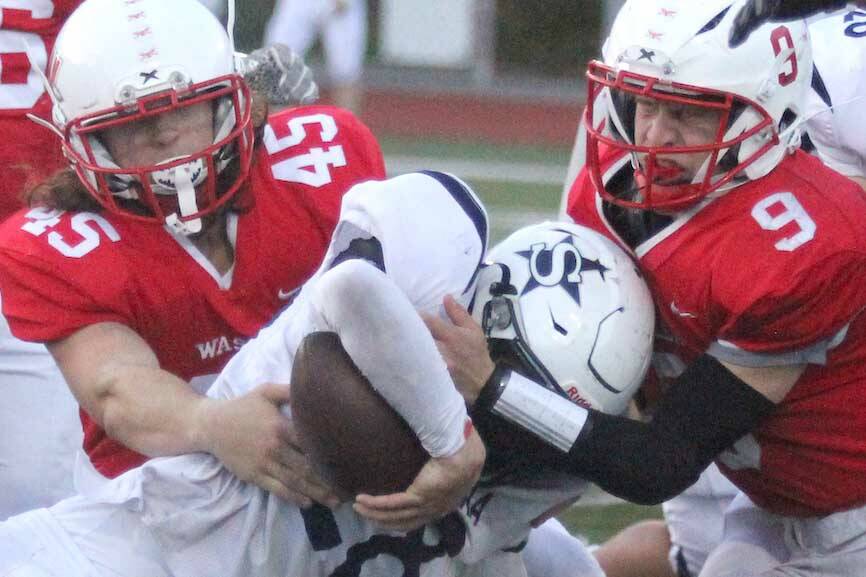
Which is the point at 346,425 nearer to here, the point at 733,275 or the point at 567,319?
the point at 567,319

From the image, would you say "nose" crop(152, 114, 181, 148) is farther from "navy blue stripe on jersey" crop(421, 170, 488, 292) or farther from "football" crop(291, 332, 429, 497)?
"football" crop(291, 332, 429, 497)

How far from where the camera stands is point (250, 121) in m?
2.57

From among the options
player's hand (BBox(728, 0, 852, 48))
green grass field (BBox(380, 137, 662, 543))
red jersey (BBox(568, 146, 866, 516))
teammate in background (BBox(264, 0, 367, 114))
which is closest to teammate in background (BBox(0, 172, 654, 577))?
red jersey (BBox(568, 146, 866, 516))

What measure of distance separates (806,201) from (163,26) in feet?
3.62

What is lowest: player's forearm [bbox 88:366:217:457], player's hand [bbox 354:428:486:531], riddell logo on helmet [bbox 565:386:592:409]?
player's forearm [bbox 88:366:217:457]

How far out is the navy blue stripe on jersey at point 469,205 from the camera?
2123 mm

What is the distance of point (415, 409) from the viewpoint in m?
1.93

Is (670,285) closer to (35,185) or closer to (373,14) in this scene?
(35,185)

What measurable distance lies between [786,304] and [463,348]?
0.51 metres

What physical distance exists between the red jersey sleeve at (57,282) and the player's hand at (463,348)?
0.59 metres

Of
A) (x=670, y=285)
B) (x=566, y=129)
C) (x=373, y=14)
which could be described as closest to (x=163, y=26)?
(x=670, y=285)

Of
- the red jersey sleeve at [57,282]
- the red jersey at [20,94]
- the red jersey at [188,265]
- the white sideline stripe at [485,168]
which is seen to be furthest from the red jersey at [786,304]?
the white sideline stripe at [485,168]

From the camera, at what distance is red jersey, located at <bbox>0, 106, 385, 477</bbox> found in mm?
2408

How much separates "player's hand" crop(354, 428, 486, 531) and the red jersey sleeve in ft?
2.05
